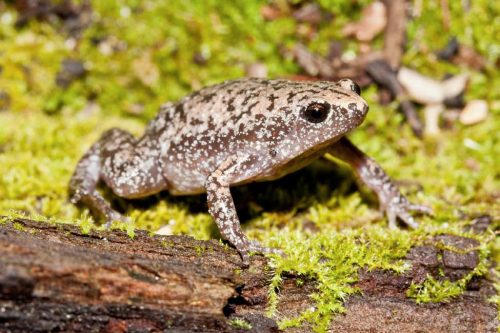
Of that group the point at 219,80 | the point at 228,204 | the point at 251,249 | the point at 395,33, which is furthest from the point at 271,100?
the point at 395,33

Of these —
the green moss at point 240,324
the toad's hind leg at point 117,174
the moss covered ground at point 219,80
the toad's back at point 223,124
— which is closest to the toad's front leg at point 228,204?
the toad's back at point 223,124

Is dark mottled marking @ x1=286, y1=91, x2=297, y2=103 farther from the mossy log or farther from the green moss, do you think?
the green moss

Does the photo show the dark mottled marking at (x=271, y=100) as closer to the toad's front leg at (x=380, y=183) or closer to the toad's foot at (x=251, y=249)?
the toad's front leg at (x=380, y=183)

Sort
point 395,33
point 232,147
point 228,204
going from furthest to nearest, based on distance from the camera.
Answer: point 395,33, point 232,147, point 228,204

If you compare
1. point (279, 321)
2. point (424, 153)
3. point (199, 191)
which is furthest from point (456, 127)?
point (279, 321)

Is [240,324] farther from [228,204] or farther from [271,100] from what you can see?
[271,100]

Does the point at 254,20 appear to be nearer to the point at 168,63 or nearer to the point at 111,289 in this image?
the point at 168,63

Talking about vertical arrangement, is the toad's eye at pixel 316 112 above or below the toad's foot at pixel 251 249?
above
